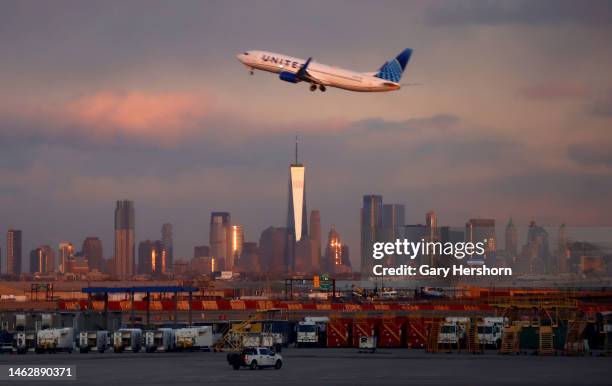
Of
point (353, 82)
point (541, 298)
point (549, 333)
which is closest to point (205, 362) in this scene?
point (549, 333)

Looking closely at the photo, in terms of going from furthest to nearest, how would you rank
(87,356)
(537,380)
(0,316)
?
1. (0,316)
2. (87,356)
3. (537,380)

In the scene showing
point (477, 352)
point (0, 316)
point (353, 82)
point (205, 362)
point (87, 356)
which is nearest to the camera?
point (205, 362)

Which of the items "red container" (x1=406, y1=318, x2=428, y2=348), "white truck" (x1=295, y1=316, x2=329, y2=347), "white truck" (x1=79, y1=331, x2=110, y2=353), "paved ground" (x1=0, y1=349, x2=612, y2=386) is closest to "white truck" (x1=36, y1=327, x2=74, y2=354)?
"white truck" (x1=79, y1=331, x2=110, y2=353)

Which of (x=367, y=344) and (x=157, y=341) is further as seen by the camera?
(x=367, y=344)

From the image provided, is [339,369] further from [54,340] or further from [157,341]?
[54,340]

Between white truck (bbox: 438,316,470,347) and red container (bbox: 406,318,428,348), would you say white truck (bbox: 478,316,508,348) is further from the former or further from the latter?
red container (bbox: 406,318,428,348)

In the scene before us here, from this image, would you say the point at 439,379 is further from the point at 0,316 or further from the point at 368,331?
the point at 0,316

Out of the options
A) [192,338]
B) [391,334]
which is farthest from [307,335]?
[192,338]
